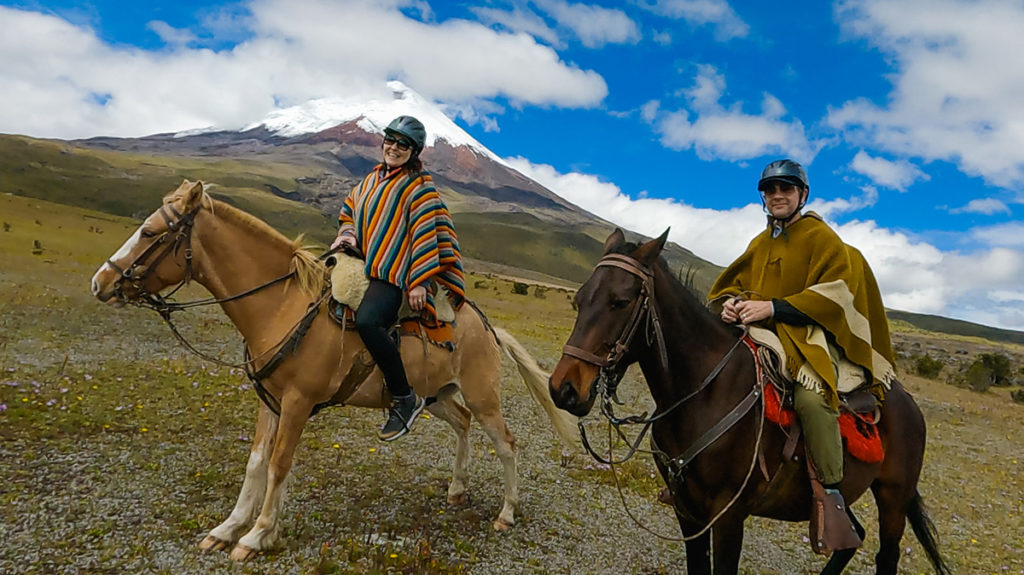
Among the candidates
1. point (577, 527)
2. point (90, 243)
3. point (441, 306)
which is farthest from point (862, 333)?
point (90, 243)

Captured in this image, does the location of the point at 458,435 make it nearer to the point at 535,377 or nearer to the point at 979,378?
the point at 535,377

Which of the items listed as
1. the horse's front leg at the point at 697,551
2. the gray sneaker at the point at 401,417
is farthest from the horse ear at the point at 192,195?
the horse's front leg at the point at 697,551

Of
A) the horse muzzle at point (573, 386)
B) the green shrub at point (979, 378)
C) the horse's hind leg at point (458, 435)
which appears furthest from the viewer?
the green shrub at point (979, 378)

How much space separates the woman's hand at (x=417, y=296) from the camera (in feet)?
17.8

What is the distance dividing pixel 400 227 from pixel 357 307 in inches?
36.2

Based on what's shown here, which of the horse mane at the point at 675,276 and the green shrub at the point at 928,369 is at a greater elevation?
the horse mane at the point at 675,276

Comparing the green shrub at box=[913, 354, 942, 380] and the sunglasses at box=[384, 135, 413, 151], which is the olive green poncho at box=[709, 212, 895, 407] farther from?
the green shrub at box=[913, 354, 942, 380]

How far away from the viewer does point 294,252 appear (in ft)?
18.4

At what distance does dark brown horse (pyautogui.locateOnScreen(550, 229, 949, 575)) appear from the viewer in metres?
3.51

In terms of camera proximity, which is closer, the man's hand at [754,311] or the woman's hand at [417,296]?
the man's hand at [754,311]

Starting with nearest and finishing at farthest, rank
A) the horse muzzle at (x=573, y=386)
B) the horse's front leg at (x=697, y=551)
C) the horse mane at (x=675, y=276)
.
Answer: the horse muzzle at (x=573, y=386), the horse mane at (x=675, y=276), the horse's front leg at (x=697, y=551)

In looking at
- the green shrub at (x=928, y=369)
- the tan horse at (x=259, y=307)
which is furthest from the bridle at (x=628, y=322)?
the green shrub at (x=928, y=369)

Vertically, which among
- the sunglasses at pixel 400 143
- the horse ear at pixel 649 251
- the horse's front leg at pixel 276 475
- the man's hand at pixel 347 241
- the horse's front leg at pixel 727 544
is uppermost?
the sunglasses at pixel 400 143

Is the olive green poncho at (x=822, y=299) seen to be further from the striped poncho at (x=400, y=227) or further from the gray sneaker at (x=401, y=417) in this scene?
the gray sneaker at (x=401, y=417)
